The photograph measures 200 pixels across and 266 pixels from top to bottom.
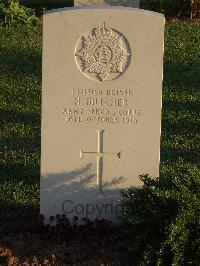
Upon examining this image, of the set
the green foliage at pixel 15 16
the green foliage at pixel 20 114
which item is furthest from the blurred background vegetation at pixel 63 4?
the green foliage at pixel 20 114

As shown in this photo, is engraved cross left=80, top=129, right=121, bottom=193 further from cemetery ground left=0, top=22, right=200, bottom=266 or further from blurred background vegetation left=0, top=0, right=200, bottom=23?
blurred background vegetation left=0, top=0, right=200, bottom=23

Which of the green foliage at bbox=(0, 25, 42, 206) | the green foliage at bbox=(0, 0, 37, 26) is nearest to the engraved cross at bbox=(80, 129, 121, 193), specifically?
the green foliage at bbox=(0, 25, 42, 206)

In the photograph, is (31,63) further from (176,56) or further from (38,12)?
(38,12)

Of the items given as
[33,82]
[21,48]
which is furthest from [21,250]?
[21,48]

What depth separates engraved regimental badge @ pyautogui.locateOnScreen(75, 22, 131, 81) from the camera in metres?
5.14

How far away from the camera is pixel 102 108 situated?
525cm

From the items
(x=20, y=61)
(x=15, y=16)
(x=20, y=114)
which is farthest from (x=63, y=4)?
(x=20, y=114)

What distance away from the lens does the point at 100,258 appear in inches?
200

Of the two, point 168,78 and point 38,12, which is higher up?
point 38,12

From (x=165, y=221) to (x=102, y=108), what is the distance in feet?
3.05

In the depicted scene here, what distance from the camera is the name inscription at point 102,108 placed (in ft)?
17.1

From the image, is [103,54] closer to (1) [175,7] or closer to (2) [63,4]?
(1) [175,7]

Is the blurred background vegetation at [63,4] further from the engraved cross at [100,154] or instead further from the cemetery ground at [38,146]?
the engraved cross at [100,154]

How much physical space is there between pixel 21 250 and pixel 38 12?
26.2 feet
